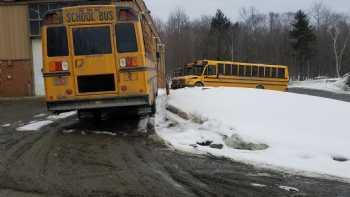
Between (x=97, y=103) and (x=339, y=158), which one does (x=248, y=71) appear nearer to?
(x=97, y=103)

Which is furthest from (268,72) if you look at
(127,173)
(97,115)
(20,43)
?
(127,173)

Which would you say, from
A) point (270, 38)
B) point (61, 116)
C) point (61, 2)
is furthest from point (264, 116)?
point (270, 38)

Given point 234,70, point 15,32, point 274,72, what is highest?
point 15,32

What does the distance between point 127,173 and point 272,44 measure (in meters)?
91.8

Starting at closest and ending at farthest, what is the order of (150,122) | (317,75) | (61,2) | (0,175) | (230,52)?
(0,175) → (150,122) → (61,2) → (230,52) → (317,75)

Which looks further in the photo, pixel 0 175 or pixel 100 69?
pixel 100 69

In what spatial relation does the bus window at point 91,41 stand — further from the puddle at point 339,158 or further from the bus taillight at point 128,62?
the puddle at point 339,158

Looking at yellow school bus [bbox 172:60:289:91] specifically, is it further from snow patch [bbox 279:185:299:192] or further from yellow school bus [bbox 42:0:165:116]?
snow patch [bbox 279:185:299:192]

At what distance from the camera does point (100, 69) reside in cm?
1138

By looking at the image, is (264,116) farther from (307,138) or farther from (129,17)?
(129,17)

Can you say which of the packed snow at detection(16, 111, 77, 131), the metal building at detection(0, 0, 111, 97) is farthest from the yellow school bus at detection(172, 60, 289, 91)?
the packed snow at detection(16, 111, 77, 131)

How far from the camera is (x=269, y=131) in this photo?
9.91 meters

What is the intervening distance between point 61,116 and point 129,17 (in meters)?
5.72

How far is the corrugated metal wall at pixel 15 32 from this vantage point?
97.0 feet
